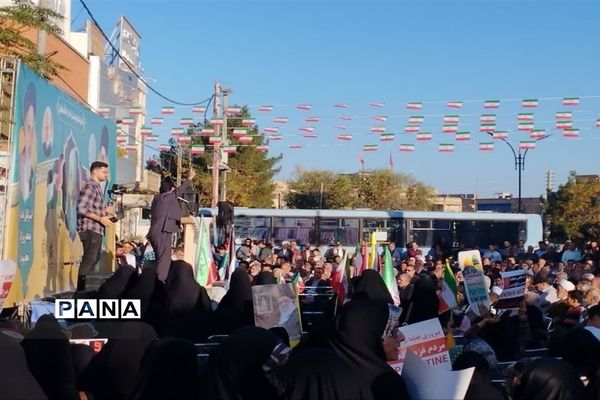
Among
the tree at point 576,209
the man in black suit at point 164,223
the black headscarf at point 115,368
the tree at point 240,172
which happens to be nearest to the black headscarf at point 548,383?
the black headscarf at point 115,368

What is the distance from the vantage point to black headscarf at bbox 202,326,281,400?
15.6ft

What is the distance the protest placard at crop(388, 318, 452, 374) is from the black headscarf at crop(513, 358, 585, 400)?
1020mm

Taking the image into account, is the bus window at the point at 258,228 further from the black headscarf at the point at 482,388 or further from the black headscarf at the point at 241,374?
the black headscarf at the point at 241,374

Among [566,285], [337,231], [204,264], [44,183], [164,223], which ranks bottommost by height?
[566,285]

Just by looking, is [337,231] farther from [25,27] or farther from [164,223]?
[25,27]

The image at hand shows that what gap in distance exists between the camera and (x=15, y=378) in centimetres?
468

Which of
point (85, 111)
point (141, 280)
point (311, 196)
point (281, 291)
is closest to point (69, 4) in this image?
point (85, 111)

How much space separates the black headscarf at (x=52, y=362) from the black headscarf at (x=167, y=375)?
20.2 inches

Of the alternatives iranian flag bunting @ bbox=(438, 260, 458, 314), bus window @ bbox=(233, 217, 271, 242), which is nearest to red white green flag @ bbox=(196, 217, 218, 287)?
iranian flag bunting @ bbox=(438, 260, 458, 314)

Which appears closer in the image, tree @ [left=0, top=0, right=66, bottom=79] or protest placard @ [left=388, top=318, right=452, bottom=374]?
protest placard @ [left=388, top=318, right=452, bottom=374]

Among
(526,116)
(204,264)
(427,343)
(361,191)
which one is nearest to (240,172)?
(361,191)

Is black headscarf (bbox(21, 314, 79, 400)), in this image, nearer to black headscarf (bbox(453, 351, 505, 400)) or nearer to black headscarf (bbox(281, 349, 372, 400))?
black headscarf (bbox(281, 349, 372, 400))

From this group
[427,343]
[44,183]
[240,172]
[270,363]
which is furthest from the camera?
[240,172]

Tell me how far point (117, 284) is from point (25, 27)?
4.57m
